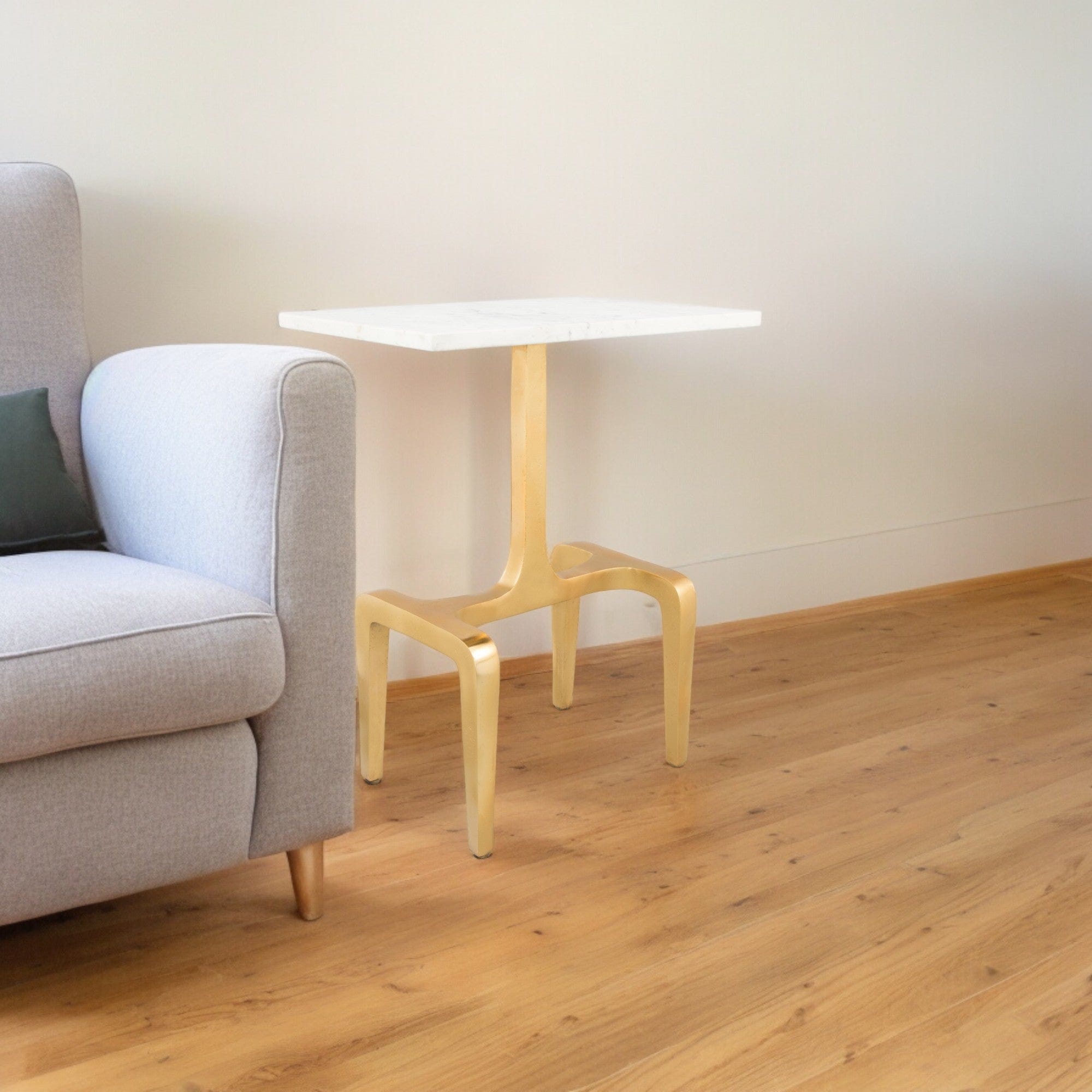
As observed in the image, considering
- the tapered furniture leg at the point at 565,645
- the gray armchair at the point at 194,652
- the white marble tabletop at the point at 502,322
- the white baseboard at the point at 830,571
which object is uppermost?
the white marble tabletop at the point at 502,322

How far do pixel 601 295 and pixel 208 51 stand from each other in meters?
0.82

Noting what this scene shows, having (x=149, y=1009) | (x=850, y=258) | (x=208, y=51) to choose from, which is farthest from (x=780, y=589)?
(x=149, y=1009)

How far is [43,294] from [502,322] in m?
0.60

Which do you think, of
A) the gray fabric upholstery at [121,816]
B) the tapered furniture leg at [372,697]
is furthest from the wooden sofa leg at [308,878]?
the tapered furniture leg at [372,697]

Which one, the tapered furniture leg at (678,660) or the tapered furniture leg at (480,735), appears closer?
the tapered furniture leg at (480,735)

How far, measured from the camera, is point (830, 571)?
2807 mm

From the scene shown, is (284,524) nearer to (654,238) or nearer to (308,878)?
(308,878)

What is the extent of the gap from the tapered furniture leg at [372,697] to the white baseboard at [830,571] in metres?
0.36

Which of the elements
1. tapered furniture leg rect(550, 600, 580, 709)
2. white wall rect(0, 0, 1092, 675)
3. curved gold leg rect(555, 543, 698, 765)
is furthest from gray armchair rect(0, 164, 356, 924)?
tapered furniture leg rect(550, 600, 580, 709)

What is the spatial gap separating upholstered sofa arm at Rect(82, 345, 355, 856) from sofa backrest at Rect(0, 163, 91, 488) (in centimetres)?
28

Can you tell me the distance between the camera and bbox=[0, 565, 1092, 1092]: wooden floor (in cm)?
117

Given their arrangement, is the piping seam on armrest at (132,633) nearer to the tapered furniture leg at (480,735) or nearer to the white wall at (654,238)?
the tapered furniture leg at (480,735)

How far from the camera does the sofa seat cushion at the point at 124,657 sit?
112cm

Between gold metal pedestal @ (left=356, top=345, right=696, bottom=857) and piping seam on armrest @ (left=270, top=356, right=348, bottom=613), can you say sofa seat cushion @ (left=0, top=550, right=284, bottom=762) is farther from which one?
gold metal pedestal @ (left=356, top=345, right=696, bottom=857)
